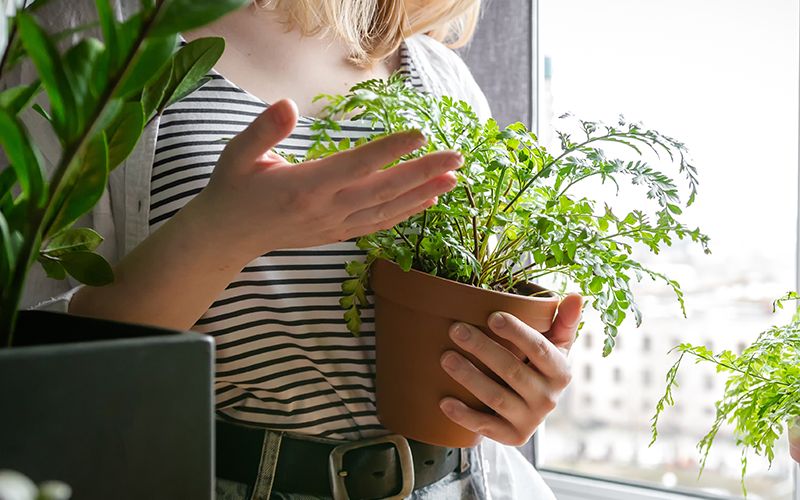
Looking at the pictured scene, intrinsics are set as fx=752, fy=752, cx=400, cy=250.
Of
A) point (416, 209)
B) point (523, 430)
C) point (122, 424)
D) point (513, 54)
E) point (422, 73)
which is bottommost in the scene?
point (523, 430)

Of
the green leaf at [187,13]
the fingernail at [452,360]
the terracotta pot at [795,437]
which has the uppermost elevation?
the green leaf at [187,13]

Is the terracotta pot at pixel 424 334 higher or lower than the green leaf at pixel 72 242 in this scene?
lower

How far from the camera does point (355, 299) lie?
35.7 inches

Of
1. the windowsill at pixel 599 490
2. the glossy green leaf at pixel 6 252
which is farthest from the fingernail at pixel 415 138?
the windowsill at pixel 599 490

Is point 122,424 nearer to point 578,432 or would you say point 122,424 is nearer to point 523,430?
point 523,430

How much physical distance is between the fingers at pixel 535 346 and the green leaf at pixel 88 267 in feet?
1.23

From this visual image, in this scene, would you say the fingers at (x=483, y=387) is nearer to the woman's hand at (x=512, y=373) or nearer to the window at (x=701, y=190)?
the woman's hand at (x=512, y=373)

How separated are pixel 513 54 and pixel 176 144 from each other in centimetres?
97

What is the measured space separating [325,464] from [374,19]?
72 centimetres

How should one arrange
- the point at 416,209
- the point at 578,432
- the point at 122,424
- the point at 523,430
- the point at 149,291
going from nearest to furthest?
the point at 122,424, the point at 416,209, the point at 149,291, the point at 523,430, the point at 578,432

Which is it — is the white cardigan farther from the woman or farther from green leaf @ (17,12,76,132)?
green leaf @ (17,12,76,132)

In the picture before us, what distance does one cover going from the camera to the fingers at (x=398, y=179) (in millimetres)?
544

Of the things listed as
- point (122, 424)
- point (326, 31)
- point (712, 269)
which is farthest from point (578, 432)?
point (122, 424)

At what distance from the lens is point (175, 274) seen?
71cm
